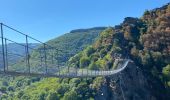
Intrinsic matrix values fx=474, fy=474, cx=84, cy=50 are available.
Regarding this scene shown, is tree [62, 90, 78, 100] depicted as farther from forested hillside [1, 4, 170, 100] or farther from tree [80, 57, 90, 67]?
tree [80, 57, 90, 67]

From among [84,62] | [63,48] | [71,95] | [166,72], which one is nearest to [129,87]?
[166,72]

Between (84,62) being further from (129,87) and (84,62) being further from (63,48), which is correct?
(63,48)

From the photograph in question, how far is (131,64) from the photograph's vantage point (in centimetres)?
5756

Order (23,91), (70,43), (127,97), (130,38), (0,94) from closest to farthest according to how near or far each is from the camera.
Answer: (127,97)
(130,38)
(23,91)
(0,94)
(70,43)

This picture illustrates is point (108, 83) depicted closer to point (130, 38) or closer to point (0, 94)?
point (130, 38)

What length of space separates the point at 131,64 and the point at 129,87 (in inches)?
112

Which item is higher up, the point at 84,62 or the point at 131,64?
the point at 84,62

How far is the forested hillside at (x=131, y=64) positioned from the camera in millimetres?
56719

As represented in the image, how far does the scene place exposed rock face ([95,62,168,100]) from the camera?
55375 millimetres

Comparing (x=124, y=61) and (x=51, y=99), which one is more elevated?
(x=124, y=61)

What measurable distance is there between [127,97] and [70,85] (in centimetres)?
931

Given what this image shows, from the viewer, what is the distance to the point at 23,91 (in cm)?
7775

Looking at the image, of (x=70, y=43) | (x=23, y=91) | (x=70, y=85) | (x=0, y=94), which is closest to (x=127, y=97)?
(x=70, y=85)

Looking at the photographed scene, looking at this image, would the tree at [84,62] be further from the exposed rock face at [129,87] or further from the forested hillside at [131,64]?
the exposed rock face at [129,87]
